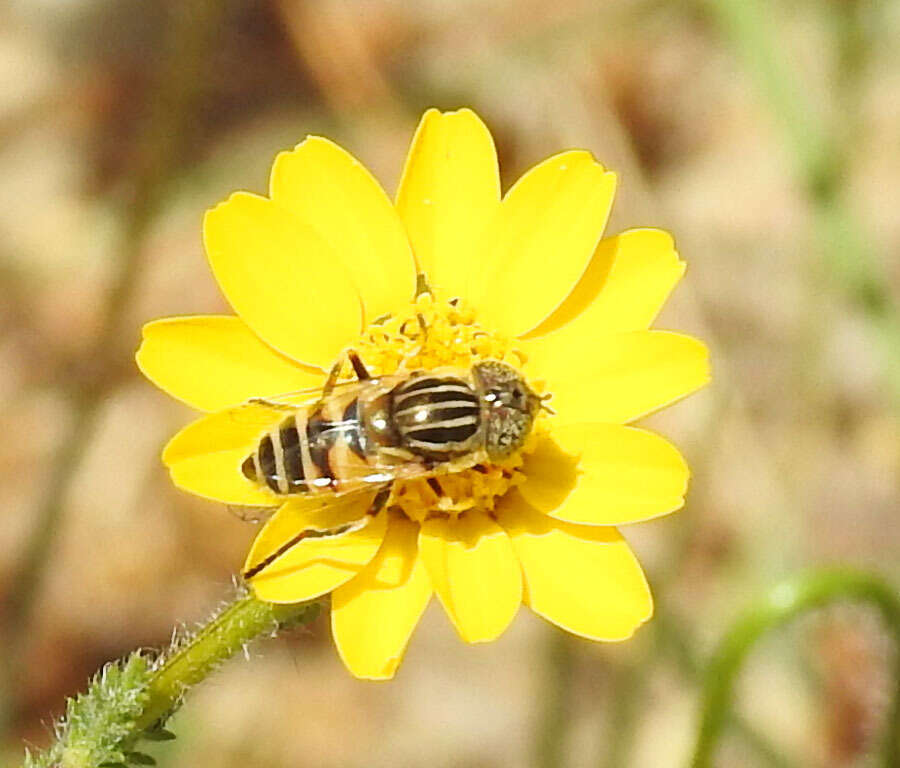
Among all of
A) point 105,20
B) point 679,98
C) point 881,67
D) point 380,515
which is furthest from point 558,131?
point 380,515

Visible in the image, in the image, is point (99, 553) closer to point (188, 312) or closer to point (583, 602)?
point (188, 312)

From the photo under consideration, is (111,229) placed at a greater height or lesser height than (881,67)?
lesser

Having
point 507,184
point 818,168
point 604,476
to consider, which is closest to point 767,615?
point 604,476

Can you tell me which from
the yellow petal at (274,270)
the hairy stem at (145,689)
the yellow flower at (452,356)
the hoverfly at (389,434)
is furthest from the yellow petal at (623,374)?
the hairy stem at (145,689)

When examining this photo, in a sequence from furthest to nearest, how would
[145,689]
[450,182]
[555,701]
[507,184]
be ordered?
[507,184], [555,701], [450,182], [145,689]

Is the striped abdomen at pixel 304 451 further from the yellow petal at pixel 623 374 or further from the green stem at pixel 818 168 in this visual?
the green stem at pixel 818 168

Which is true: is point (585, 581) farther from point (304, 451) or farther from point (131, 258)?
point (131, 258)

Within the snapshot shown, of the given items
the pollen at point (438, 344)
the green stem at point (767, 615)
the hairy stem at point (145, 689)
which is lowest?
the green stem at point (767, 615)
